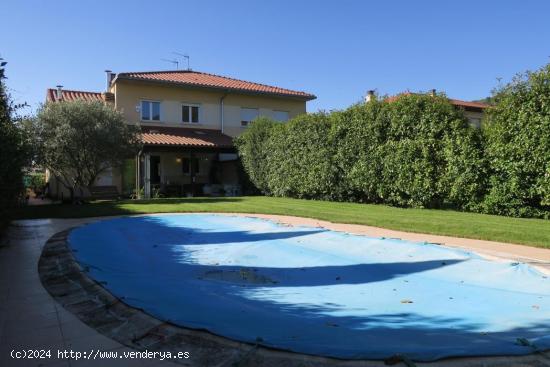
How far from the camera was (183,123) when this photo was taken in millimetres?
29781

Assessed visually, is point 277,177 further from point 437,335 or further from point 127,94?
point 437,335

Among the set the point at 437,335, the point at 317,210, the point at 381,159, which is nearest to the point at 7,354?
the point at 437,335

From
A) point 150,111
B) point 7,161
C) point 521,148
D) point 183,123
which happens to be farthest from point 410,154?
point 150,111

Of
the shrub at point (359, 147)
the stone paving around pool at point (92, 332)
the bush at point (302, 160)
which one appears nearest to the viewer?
the stone paving around pool at point (92, 332)

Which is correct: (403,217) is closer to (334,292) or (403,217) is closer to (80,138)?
(334,292)

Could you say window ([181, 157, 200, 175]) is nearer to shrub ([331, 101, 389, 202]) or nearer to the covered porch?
the covered porch

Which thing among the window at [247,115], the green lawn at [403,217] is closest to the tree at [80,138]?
the green lawn at [403,217]

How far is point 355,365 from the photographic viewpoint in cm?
362

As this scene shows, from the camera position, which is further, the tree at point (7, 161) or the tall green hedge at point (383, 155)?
the tall green hedge at point (383, 155)

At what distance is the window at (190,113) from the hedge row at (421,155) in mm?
7836

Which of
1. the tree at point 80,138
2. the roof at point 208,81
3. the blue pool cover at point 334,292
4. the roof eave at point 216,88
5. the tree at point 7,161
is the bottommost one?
the blue pool cover at point 334,292

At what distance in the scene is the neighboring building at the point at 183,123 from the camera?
2680 cm

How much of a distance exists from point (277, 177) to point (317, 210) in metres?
7.54

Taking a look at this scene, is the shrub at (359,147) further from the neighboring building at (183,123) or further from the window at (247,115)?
the window at (247,115)
